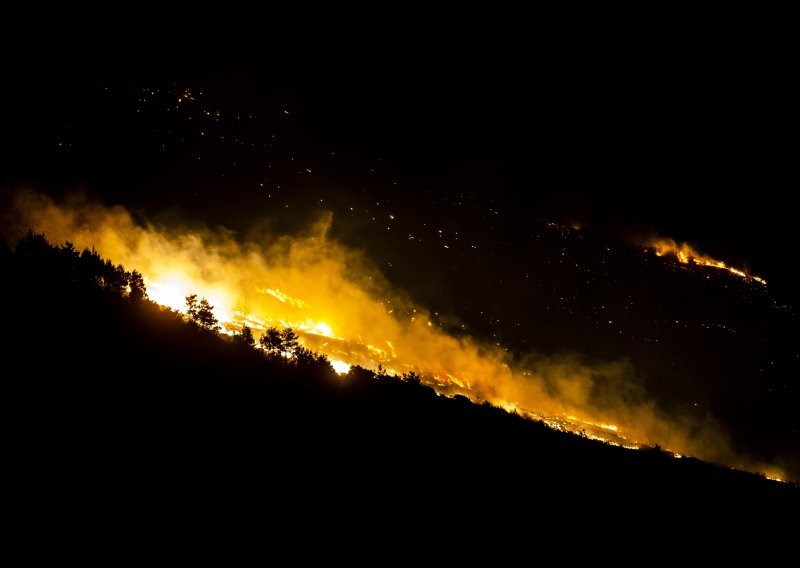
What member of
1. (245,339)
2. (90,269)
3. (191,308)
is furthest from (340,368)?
(90,269)

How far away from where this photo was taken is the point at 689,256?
2039 cm

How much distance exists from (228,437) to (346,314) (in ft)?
28.6

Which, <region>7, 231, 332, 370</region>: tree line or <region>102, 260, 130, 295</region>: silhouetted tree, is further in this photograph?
<region>102, 260, 130, 295</region>: silhouetted tree

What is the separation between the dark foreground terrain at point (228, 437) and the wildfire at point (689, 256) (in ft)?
Answer: 44.3

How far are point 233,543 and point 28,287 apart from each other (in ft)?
14.3

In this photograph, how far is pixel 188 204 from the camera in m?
13.9

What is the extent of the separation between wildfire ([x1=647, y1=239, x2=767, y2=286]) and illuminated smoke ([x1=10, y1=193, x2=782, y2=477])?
6379 mm

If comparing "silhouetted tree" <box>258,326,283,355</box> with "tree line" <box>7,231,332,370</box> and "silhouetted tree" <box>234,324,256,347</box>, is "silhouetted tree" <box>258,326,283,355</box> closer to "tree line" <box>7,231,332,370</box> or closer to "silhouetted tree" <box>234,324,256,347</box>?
"tree line" <box>7,231,332,370</box>

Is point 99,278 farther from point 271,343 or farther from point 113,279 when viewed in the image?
point 271,343

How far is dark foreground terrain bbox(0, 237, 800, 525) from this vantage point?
4.03 metres

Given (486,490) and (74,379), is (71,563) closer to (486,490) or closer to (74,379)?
(74,379)

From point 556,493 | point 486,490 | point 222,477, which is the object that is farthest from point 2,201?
point 556,493

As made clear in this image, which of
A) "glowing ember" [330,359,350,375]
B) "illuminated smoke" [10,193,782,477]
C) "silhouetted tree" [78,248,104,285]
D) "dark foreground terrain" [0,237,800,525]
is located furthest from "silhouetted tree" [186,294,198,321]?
"glowing ember" [330,359,350,375]

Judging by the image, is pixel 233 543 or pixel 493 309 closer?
pixel 233 543
